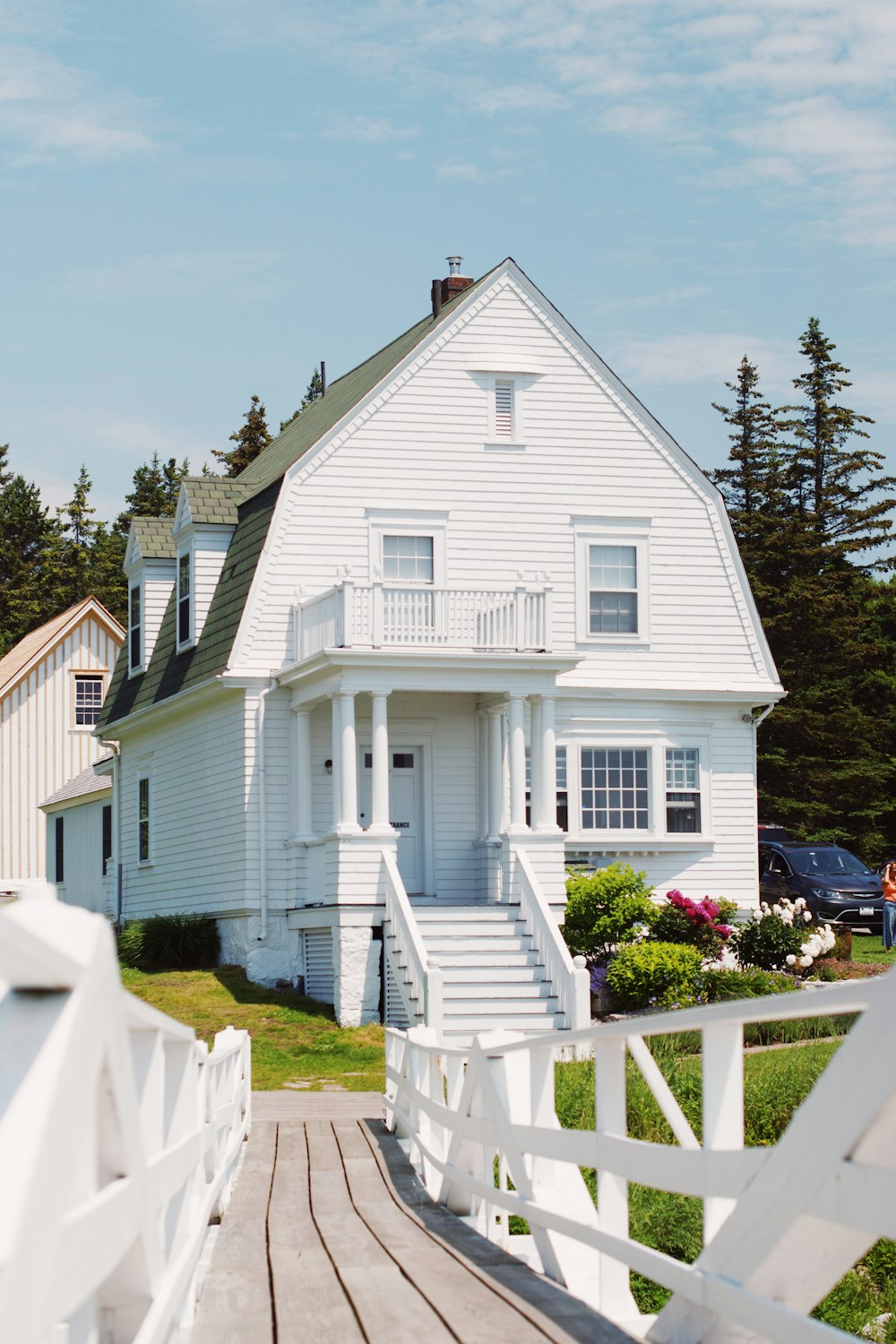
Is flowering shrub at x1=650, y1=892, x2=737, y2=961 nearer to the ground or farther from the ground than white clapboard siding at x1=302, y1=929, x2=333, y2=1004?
farther from the ground

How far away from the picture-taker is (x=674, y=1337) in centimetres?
482

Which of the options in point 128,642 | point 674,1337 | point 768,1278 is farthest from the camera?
point 128,642

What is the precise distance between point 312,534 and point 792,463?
107 ft

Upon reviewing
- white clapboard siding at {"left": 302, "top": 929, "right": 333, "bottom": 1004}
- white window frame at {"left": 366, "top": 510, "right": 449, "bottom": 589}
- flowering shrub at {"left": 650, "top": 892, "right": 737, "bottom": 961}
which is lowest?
white clapboard siding at {"left": 302, "top": 929, "right": 333, "bottom": 1004}

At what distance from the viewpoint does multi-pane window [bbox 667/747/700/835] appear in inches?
1028

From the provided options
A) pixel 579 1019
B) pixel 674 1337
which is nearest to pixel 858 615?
pixel 579 1019

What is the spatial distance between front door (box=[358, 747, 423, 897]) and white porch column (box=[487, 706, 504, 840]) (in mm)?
1038

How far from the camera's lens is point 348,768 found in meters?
22.4

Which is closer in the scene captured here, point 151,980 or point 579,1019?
point 579,1019

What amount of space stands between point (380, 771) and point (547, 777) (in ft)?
7.90

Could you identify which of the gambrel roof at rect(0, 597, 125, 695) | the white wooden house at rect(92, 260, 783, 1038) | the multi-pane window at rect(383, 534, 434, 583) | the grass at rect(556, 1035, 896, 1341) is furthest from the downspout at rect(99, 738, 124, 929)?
the grass at rect(556, 1035, 896, 1341)

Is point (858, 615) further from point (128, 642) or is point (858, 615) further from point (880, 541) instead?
point (128, 642)

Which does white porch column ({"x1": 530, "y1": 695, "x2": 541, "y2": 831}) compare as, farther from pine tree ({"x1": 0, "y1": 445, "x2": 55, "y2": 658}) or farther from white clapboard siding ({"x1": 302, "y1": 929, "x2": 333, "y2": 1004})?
pine tree ({"x1": 0, "y1": 445, "x2": 55, "y2": 658})

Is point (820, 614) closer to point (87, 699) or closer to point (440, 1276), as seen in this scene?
point (87, 699)
